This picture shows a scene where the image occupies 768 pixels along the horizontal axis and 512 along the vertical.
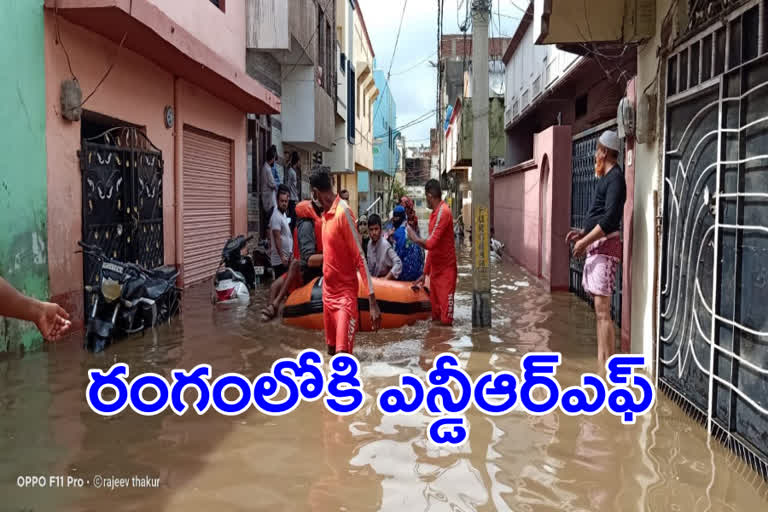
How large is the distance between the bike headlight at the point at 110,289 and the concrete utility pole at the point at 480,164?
376 cm

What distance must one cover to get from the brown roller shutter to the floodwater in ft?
19.5

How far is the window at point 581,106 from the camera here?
15.7 meters

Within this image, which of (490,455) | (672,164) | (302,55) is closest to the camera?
(490,455)

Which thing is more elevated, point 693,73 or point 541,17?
point 541,17

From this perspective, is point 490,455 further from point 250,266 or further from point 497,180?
point 497,180

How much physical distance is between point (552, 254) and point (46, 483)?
931 cm

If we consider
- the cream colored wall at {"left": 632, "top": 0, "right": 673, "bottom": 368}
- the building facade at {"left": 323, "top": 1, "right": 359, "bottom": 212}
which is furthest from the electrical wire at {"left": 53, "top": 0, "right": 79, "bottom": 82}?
the building facade at {"left": 323, "top": 1, "right": 359, "bottom": 212}

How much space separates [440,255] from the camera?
8148mm

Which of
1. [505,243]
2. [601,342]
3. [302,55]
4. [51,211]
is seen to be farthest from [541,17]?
[505,243]

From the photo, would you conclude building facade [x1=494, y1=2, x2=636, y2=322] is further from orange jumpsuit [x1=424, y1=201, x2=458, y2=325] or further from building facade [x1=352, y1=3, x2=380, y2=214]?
building facade [x1=352, y1=3, x2=380, y2=214]

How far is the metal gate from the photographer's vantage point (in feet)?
12.7

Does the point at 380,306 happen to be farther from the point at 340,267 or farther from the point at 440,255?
the point at 340,267

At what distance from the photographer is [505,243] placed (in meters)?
20.0

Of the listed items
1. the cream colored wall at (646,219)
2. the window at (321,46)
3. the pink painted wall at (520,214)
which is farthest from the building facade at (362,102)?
the cream colored wall at (646,219)
